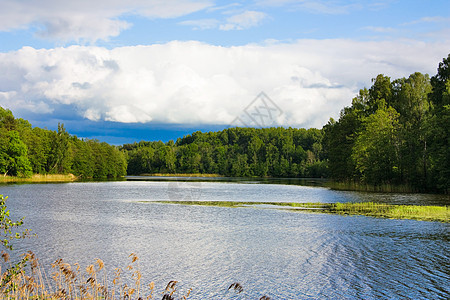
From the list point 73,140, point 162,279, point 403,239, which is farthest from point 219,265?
point 73,140

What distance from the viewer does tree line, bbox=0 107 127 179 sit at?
100m

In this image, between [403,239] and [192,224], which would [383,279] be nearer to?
[403,239]

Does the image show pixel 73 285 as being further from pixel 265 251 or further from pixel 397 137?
pixel 397 137

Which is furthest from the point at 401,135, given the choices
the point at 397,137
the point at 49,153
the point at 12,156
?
the point at 49,153

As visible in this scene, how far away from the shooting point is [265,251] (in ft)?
71.3

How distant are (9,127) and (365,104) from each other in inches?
3425

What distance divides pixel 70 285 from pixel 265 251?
1199 cm

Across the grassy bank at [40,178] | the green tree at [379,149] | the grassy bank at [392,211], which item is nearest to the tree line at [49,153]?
the grassy bank at [40,178]

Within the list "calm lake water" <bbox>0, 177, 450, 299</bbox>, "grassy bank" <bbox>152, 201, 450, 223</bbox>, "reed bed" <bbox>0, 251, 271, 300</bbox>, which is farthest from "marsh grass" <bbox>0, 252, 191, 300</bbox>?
"grassy bank" <bbox>152, 201, 450, 223</bbox>

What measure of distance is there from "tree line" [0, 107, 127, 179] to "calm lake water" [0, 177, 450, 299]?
7169cm

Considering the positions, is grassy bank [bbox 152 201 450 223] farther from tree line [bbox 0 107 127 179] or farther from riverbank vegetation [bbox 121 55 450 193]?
tree line [bbox 0 107 127 179]

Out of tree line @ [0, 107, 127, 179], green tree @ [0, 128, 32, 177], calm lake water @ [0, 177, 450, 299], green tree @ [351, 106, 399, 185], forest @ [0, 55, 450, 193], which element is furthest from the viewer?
tree line @ [0, 107, 127, 179]

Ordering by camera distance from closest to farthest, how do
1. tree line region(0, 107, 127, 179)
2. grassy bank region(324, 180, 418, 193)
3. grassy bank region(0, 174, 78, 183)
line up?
grassy bank region(324, 180, 418, 193) → grassy bank region(0, 174, 78, 183) → tree line region(0, 107, 127, 179)

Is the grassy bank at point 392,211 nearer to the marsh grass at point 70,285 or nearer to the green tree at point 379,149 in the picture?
the green tree at point 379,149
